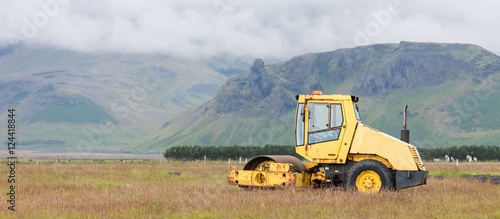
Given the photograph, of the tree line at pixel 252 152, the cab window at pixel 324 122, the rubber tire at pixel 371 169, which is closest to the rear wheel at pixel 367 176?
the rubber tire at pixel 371 169

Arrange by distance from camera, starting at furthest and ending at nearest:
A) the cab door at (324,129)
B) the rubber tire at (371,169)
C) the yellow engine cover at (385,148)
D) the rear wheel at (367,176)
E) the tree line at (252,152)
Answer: the tree line at (252,152)
the cab door at (324,129)
the yellow engine cover at (385,148)
the rear wheel at (367,176)
the rubber tire at (371,169)

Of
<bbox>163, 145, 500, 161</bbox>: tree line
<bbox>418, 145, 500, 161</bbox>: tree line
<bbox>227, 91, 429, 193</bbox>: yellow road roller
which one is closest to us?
<bbox>227, 91, 429, 193</bbox>: yellow road roller

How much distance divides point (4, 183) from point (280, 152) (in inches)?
4564

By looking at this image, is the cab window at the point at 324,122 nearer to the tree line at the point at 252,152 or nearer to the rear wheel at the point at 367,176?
the rear wheel at the point at 367,176

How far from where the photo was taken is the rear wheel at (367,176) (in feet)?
52.7

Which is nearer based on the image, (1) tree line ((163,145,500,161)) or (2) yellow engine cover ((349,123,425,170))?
(2) yellow engine cover ((349,123,425,170))

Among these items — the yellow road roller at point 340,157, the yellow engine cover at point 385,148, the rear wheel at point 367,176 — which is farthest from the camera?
the yellow engine cover at point 385,148

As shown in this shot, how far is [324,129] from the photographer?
55.3 feet

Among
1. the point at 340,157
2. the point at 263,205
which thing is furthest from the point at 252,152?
the point at 263,205

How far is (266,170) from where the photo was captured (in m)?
17.7

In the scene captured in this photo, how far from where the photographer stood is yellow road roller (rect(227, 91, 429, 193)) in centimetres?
1623

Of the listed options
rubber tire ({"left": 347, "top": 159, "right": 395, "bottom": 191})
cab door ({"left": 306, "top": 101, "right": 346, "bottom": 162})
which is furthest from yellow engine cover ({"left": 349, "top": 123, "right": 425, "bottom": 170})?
cab door ({"left": 306, "top": 101, "right": 346, "bottom": 162})

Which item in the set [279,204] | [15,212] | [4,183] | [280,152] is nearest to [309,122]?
[279,204]

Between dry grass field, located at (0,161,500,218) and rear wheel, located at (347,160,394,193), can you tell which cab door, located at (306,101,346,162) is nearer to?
rear wheel, located at (347,160,394,193)
